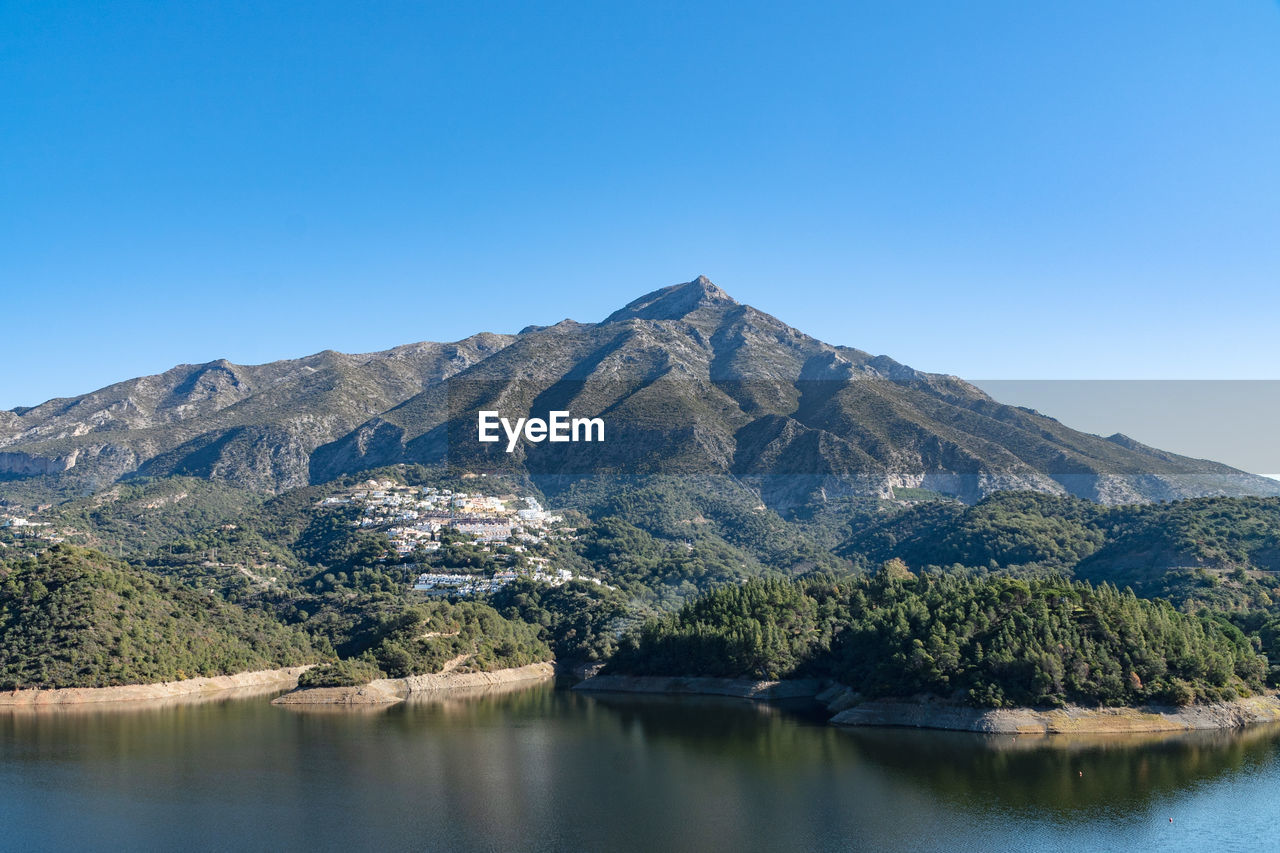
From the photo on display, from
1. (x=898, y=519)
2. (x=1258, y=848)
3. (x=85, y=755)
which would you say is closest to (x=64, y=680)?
(x=85, y=755)

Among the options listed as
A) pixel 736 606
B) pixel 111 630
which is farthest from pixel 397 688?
pixel 736 606

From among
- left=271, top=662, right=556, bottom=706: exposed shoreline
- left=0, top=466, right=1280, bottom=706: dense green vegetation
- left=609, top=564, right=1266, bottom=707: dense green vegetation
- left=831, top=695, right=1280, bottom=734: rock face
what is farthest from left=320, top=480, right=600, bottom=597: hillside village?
left=831, top=695, right=1280, bottom=734: rock face

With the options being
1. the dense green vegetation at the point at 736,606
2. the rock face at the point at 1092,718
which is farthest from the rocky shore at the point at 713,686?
the rock face at the point at 1092,718

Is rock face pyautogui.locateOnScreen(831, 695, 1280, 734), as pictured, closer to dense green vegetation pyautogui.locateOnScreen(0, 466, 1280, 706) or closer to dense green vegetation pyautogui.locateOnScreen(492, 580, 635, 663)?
dense green vegetation pyautogui.locateOnScreen(0, 466, 1280, 706)

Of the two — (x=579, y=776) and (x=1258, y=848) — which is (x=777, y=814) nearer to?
(x=579, y=776)

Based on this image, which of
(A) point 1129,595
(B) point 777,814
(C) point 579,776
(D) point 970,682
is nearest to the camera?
(B) point 777,814

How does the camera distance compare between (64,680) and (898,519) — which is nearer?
(64,680)
